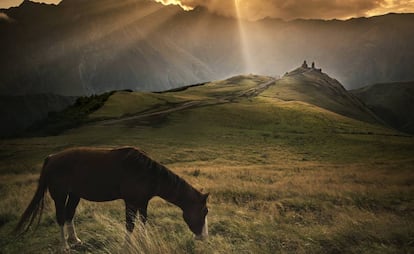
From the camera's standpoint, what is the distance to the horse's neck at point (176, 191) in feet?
35.7

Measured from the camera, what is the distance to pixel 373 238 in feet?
40.7

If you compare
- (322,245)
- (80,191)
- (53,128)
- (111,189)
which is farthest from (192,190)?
(53,128)

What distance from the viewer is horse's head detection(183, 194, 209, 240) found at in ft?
34.9

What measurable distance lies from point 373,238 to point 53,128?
71712 millimetres

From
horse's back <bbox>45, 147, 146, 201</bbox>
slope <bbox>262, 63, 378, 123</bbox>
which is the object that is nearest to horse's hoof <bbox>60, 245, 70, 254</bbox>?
horse's back <bbox>45, 147, 146, 201</bbox>

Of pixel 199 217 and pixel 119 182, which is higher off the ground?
pixel 119 182

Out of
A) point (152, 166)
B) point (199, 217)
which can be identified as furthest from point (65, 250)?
point (199, 217)

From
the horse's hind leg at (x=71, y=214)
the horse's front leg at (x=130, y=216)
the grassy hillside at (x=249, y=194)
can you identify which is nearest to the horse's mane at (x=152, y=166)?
the horse's front leg at (x=130, y=216)

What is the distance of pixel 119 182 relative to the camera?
1044cm

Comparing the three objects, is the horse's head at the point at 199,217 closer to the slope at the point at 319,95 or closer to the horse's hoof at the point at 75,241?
the horse's hoof at the point at 75,241

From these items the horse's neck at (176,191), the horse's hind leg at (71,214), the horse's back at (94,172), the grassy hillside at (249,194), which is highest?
the horse's back at (94,172)

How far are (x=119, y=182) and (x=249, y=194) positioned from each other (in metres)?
11.5

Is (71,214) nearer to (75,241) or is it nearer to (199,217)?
(75,241)

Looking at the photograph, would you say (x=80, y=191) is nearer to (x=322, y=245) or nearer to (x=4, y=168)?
(x=322, y=245)
